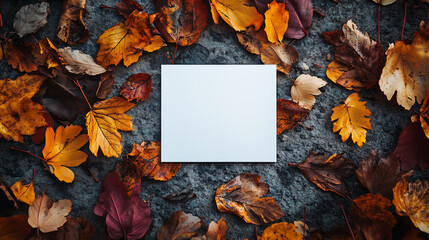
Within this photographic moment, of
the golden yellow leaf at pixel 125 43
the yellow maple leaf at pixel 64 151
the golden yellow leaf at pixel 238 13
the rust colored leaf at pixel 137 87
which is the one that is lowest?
the yellow maple leaf at pixel 64 151

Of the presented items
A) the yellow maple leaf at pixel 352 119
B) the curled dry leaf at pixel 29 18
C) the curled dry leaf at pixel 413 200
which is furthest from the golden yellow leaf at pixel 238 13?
the curled dry leaf at pixel 413 200

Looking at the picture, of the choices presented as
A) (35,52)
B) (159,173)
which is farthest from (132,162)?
(35,52)

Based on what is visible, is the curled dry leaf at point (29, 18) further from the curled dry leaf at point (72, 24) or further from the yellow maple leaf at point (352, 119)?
the yellow maple leaf at point (352, 119)

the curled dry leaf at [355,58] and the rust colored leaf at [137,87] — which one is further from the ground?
the curled dry leaf at [355,58]

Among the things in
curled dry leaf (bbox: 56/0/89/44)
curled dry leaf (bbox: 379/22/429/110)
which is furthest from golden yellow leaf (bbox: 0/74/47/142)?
curled dry leaf (bbox: 379/22/429/110)

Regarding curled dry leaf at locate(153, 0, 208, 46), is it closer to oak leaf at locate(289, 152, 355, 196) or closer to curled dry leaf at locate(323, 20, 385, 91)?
curled dry leaf at locate(323, 20, 385, 91)
